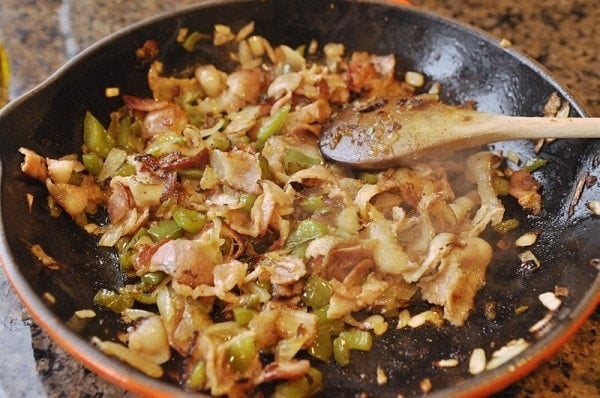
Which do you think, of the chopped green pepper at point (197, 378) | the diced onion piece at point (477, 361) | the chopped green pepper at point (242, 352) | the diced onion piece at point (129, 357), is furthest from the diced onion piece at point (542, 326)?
the diced onion piece at point (129, 357)

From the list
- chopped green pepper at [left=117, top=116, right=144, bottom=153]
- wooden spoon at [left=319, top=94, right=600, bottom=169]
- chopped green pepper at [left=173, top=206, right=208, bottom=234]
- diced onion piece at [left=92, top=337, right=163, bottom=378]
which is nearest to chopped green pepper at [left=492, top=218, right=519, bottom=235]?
wooden spoon at [left=319, top=94, right=600, bottom=169]

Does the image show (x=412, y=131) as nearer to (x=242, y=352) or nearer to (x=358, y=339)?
(x=358, y=339)

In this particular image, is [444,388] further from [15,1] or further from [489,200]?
[15,1]

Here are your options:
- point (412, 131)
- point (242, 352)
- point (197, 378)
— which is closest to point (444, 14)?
point (412, 131)

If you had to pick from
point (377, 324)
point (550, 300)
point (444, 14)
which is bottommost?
point (377, 324)

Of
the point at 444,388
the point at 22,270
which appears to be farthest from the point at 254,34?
the point at 444,388

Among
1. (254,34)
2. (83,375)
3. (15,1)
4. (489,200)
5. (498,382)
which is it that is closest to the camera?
(498,382)

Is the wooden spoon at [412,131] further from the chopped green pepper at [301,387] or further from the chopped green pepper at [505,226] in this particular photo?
the chopped green pepper at [301,387]
